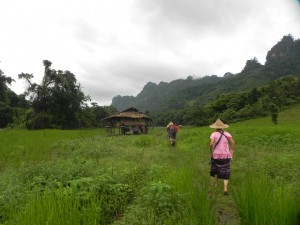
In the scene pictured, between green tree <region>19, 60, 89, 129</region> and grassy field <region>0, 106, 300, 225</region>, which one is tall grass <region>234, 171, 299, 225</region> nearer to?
grassy field <region>0, 106, 300, 225</region>

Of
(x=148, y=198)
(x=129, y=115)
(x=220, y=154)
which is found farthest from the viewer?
(x=129, y=115)

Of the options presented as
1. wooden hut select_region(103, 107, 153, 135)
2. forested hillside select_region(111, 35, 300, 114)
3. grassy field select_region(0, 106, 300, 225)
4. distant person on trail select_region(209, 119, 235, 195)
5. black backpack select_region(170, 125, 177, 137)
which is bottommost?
grassy field select_region(0, 106, 300, 225)

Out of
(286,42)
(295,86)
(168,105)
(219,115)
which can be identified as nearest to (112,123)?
(219,115)

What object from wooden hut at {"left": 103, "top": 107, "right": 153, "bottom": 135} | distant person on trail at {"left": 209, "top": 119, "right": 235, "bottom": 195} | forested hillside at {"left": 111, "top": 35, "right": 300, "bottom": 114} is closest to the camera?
distant person on trail at {"left": 209, "top": 119, "right": 235, "bottom": 195}

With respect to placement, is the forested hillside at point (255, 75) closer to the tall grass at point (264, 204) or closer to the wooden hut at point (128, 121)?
the wooden hut at point (128, 121)

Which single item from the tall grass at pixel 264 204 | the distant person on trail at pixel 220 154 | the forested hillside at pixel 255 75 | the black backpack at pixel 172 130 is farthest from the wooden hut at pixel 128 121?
the forested hillside at pixel 255 75

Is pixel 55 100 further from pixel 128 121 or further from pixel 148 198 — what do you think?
pixel 148 198

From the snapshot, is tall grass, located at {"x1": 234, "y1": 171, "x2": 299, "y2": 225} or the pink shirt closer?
tall grass, located at {"x1": 234, "y1": 171, "x2": 299, "y2": 225}

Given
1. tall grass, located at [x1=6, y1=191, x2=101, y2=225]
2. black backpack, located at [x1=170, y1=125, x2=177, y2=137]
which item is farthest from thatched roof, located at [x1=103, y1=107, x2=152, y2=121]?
tall grass, located at [x1=6, y1=191, x2=101, y2=225]

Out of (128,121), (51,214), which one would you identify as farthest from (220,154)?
(128,121)

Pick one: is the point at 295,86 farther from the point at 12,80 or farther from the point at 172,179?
the point at 172,179

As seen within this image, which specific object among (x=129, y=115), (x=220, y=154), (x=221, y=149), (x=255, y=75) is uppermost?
(x=255, y=75)

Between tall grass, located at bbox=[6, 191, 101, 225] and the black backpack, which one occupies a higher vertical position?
the black backpack

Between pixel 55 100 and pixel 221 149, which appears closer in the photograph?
pixel 221 149
